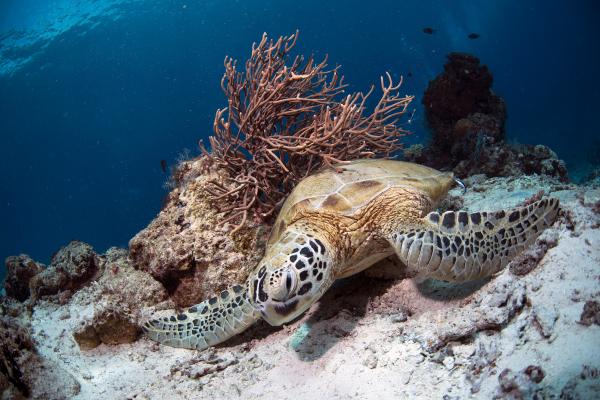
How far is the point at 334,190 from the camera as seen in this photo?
3.40m

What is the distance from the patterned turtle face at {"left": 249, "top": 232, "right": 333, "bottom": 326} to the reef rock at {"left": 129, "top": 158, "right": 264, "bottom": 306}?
123cm

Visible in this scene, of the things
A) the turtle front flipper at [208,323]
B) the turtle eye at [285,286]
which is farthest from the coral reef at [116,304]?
the turtle eye at [285,286]

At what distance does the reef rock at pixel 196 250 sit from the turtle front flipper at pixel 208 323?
46 cm

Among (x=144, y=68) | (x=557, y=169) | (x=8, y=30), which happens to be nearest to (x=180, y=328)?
(x=557, y=169)

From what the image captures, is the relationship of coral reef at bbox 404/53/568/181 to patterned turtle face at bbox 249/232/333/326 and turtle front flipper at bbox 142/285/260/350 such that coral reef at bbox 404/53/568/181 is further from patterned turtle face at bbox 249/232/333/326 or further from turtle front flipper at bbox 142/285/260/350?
turtle front flipper at bbox 142/285/260/350

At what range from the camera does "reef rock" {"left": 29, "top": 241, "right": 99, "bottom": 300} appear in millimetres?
4816

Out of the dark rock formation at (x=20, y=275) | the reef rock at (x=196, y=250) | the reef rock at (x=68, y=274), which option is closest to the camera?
the reef rock at (x=196, y=250)

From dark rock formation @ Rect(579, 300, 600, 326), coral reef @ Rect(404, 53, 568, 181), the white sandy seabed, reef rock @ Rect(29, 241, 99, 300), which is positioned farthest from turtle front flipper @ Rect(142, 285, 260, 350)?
coral reef @ Rect(404, 53, 568, 181)

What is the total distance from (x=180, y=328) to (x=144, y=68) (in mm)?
64344

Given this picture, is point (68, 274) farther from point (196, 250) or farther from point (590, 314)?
point (590, 314)

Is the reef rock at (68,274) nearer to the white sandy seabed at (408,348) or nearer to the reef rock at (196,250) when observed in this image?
the white sandy seabed at (408,348)

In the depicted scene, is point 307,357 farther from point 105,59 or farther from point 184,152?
point 105,59

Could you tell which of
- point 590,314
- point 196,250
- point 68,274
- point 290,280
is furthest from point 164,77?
point 590,314

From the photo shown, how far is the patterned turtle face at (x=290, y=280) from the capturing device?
2584mm
